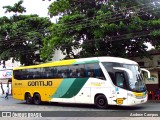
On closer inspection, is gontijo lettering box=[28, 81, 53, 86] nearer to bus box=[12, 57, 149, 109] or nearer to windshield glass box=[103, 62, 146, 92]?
bus box=[12, 57, 149, 109]

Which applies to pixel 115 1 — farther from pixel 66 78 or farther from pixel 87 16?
pixel 66 78

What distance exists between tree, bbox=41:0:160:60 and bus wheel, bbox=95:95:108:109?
6744mm

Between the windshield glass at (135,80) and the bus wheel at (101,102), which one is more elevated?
the windshield glass at (135,80)

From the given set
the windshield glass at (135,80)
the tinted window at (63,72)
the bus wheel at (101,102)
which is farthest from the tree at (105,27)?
the bus wheel at (101,102)

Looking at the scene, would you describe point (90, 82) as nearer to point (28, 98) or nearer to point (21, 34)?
point (28, 98)

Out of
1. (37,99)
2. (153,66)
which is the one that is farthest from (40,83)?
(153,66)

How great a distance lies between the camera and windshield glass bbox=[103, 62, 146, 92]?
17139 millimetres

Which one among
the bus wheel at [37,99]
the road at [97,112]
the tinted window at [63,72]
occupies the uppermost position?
the tinted window at [63,72]

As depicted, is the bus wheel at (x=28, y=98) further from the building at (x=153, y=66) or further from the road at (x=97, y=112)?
the building at (x=153, y=66)

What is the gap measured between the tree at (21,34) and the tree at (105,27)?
5381 millimetres

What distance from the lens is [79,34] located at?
2622cm

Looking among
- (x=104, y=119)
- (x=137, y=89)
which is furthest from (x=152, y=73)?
(x=104, y=119)

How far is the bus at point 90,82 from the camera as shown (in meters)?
17.2

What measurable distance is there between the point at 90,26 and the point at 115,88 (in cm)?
830
